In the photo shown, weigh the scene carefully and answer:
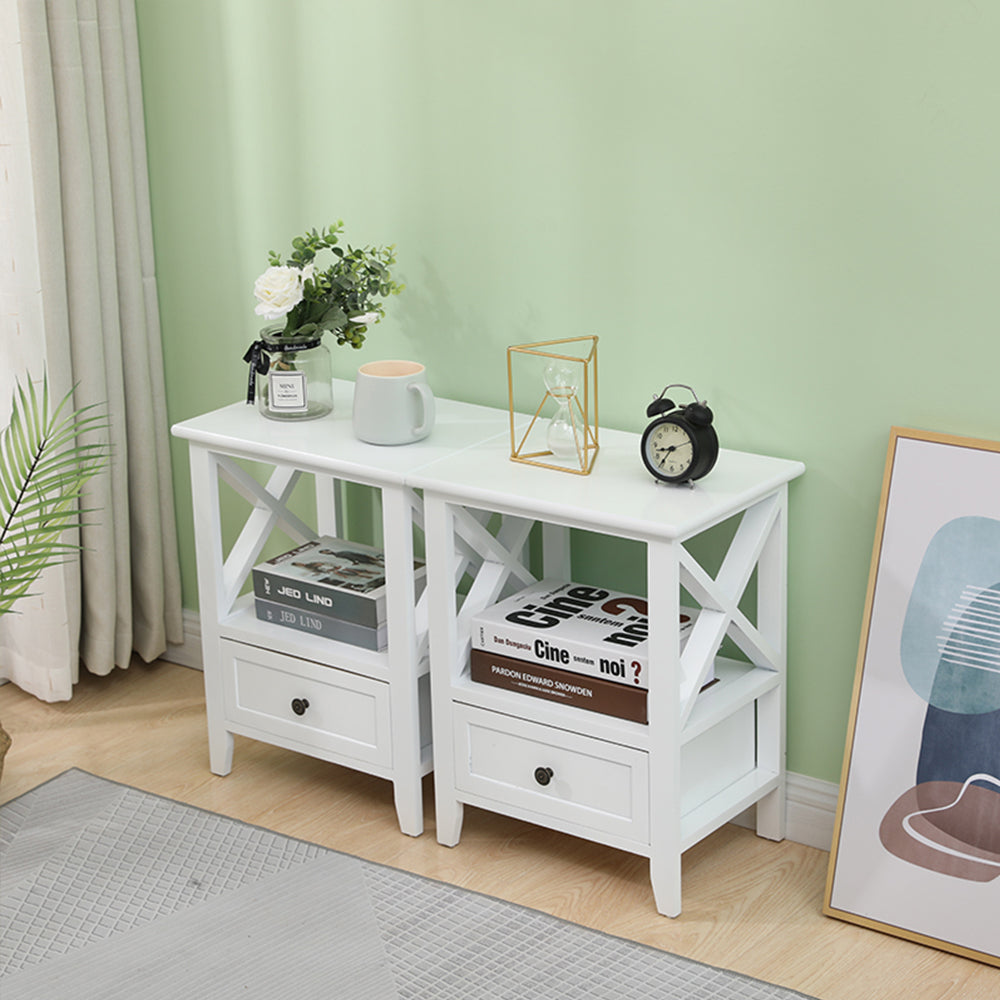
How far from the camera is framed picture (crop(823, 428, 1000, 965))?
2.07m

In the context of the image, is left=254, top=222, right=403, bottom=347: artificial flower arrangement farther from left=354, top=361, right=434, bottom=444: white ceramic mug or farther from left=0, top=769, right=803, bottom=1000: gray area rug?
left=0, top=769, right=803, bottom=1000: gray area rug

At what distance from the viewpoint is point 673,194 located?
226 centimetres

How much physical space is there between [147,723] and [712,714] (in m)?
1.30

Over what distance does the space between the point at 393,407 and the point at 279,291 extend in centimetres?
29

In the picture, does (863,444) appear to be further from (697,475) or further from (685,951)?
(685,951)

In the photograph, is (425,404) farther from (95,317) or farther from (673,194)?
(95,317)

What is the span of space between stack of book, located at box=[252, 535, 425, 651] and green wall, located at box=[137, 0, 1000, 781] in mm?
368

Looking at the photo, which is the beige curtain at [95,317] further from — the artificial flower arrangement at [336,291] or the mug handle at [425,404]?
the mug handle at [425,404]

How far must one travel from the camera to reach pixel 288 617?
2547 mm

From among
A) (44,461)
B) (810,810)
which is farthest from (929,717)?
(44,461)

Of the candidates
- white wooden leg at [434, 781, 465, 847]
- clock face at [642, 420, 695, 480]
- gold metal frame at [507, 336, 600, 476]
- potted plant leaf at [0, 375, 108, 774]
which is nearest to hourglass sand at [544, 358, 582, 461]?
gold metal frame at [507, 336, 600, 476]

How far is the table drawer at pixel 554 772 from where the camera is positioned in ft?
7.11

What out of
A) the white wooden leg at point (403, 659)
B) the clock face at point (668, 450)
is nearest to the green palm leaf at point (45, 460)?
the white wooden leg at point (403, 659)

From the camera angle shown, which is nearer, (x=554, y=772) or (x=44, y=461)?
(x=554, y=772)
